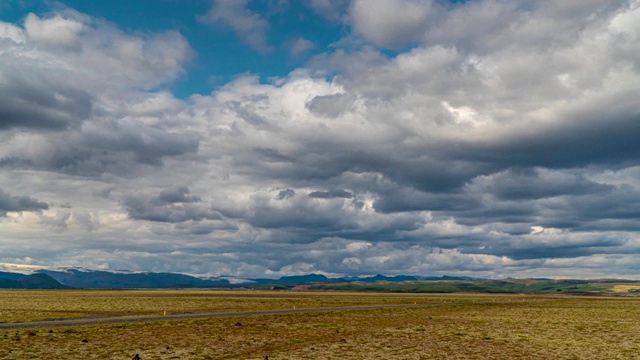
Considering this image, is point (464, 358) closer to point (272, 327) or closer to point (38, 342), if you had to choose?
point (272, 327)

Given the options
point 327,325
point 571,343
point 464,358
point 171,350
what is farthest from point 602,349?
point 171,350

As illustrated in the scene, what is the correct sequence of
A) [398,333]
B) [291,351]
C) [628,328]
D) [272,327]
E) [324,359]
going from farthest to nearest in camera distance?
[628,328] < [272,327] < [398,333] < [291,351] < [324,359]

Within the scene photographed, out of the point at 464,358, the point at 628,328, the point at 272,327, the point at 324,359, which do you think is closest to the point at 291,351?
the point at 324,359

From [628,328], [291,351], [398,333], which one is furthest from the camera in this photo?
[628,328]

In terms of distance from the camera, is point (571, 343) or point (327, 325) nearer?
point (571, 343)

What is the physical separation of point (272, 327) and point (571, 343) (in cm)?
2983

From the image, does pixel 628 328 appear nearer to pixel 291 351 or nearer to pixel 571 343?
pixel 571 343

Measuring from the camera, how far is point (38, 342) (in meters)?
41.5

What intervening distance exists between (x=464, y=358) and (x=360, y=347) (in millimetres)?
8444

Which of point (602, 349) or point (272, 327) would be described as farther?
point (272, 327)

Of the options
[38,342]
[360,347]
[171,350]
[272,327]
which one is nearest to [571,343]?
[360,347]

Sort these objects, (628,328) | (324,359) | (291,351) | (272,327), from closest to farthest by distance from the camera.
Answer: (324,359) → (291,351) → (272,327) → (628,328)

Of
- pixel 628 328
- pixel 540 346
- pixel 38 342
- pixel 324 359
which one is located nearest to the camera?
pixel 324 359

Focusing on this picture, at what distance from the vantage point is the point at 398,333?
53.5 m
